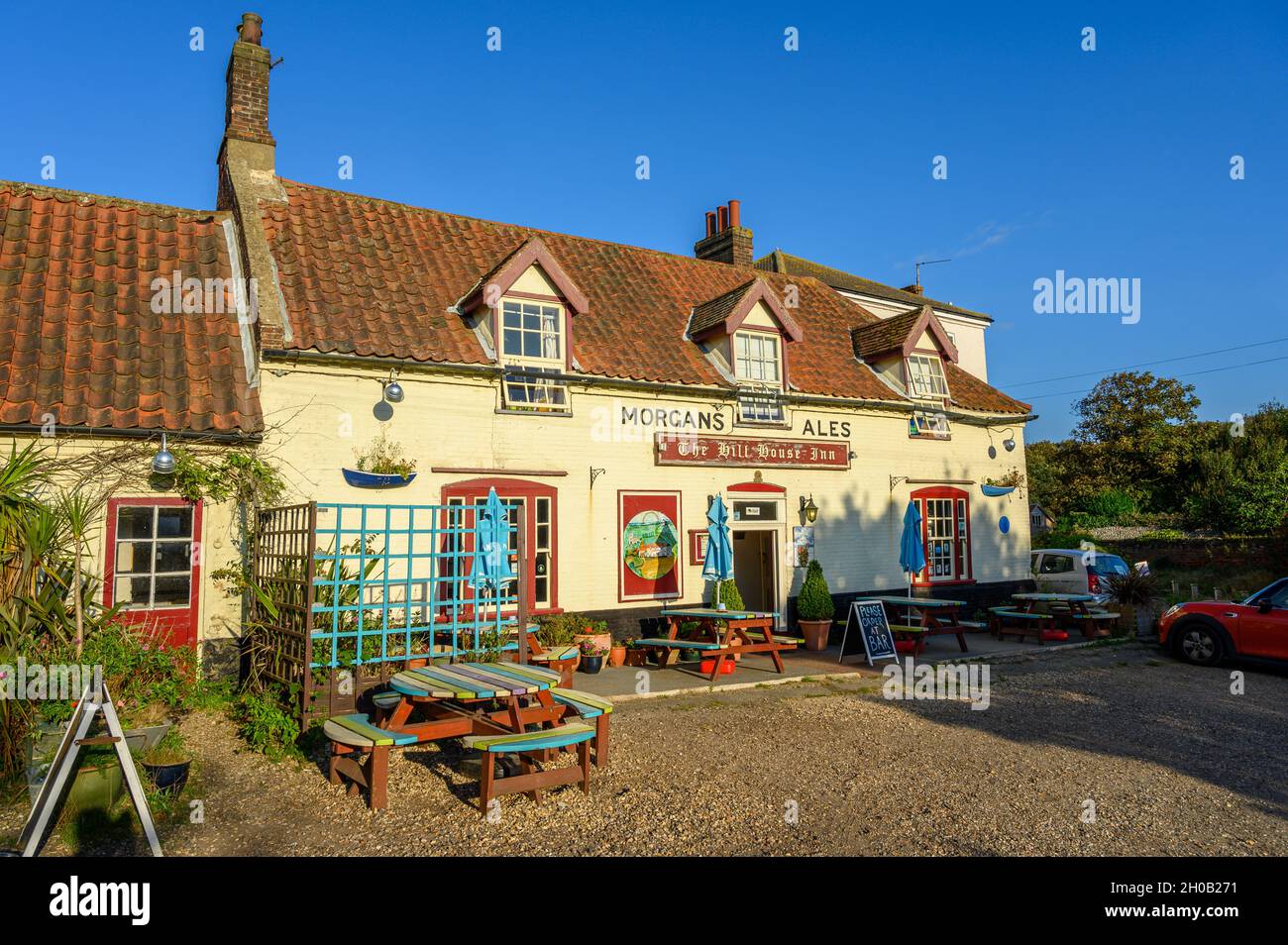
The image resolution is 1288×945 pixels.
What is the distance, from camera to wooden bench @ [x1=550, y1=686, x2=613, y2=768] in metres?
7.25

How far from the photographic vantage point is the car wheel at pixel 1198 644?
1309cm

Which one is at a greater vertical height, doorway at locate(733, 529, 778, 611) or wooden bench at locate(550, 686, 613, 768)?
doorway at locate(733, 529, 778, 611)

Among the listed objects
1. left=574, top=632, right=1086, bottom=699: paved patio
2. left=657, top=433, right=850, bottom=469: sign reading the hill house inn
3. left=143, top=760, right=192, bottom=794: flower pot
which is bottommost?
left=574, top=632, right=1086, bottom=699: paved patio

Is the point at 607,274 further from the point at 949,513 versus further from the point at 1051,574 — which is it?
the point at 1051,574

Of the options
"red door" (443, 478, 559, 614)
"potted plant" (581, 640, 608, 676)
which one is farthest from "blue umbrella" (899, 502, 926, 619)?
"red door" (443, 478, 559, 614)

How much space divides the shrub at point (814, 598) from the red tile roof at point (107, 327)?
9717 mm

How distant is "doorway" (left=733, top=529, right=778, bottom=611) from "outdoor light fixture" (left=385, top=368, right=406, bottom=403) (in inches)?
287

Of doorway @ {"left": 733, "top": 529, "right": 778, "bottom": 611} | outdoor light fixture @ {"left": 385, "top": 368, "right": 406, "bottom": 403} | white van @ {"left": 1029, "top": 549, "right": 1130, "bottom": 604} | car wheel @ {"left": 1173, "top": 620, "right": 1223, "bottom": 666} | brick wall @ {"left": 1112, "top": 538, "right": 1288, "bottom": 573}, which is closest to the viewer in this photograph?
outdoor light fixture @ {"left": 385, "top": 368, "right": 406, "bottom": 403}

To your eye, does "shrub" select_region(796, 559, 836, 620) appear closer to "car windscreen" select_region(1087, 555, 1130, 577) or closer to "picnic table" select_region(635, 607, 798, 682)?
"picnic table" select_region(635, 607, 798, 682)

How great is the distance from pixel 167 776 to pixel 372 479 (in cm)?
561

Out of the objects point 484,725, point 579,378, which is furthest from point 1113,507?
point 484,725

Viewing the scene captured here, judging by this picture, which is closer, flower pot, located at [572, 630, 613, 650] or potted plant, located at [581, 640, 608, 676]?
potted plant, located at [581, 640, 608, 676]

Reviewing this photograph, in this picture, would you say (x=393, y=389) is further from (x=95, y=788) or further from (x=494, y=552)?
(x=95, y=788)

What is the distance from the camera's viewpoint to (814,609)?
15078 mm
